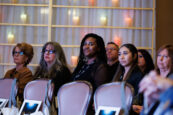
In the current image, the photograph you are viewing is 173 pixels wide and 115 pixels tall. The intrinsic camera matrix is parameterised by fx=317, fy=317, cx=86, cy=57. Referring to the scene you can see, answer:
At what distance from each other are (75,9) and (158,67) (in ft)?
10.5

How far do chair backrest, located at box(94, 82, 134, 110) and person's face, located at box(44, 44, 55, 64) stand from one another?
1.13m

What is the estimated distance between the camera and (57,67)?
139 inches

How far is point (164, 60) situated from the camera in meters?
2.67

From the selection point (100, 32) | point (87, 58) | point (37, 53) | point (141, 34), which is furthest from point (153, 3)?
point (87, 58)

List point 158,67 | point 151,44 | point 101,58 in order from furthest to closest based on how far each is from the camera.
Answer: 1. point 151,44
2. point 101,58
3. point 158,67

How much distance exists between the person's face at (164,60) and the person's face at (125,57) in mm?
→ 475

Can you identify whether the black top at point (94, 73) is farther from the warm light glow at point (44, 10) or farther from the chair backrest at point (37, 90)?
the warm light glow at point (44, 10)

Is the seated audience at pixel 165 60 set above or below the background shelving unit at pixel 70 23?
below

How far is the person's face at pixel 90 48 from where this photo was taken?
11.2 ft

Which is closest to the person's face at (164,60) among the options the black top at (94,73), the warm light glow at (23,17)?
the black top at (94,73)

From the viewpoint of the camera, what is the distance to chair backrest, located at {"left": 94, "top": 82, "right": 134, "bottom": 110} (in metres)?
2.42

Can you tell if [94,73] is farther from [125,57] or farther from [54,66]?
[54,66]

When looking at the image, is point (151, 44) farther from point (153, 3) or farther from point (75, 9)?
point (75, 9)

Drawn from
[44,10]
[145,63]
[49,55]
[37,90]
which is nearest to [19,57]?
[49,55]
